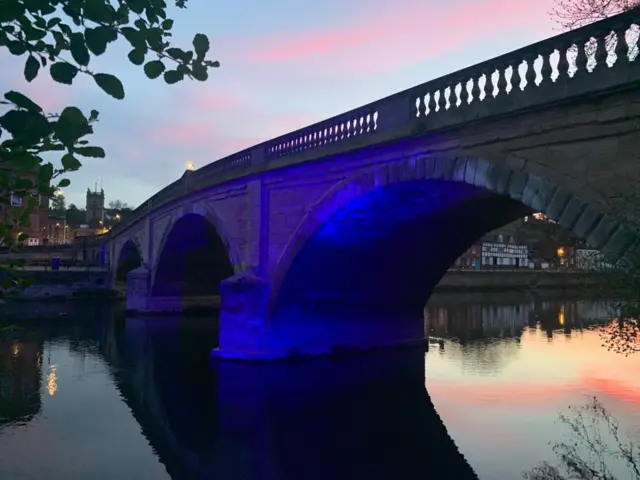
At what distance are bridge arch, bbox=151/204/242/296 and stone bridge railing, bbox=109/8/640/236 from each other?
11729mm

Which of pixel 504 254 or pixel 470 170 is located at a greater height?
pixel 504 254

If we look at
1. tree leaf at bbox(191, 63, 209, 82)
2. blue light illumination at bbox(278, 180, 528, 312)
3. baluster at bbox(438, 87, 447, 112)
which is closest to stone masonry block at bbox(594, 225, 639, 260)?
baluster at bbox(438, 87, 447, 112)

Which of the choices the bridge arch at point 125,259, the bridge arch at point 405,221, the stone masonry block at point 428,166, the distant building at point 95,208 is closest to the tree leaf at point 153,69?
the bridge arch at point 405,221

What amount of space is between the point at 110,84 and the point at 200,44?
0.49 m

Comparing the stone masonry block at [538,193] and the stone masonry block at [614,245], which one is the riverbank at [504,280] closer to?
the stone masonry block at [538,193]

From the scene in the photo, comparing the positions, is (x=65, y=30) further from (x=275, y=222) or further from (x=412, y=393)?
(x=275, y=222)

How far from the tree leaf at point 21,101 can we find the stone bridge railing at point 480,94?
7656 mm

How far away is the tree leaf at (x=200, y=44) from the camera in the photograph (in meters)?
2.48

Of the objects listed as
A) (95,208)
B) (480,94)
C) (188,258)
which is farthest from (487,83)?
(95,208)

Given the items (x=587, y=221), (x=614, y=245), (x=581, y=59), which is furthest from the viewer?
(x=581, y=59)

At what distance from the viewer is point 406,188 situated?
14.2 meters

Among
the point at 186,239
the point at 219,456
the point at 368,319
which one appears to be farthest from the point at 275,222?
the point at 186,239

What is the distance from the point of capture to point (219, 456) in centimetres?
1139

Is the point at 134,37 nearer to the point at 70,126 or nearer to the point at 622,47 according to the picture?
the point at 70,126
